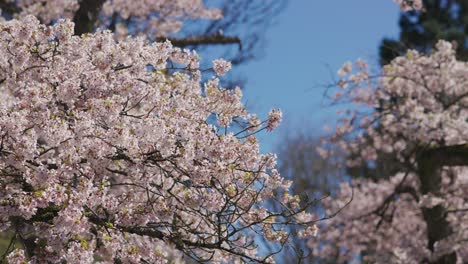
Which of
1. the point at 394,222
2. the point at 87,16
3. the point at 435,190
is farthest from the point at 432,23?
the point at 87,16

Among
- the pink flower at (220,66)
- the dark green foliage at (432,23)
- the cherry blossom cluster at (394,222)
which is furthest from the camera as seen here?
the dark green foliage at (432,23)

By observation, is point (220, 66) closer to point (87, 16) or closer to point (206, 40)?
point (87, 16)

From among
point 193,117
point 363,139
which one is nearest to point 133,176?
point 193,117

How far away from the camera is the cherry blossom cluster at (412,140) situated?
11.2 meters

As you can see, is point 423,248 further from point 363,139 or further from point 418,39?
point 418,39

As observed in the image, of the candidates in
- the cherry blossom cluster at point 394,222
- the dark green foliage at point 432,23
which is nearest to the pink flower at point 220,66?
the cherry blossom cluster at point 394,222

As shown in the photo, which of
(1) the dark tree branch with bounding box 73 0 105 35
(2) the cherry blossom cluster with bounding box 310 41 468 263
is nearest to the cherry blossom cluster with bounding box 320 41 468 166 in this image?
(2) the cherry blossom cluster with bounding box 310 41 468 263

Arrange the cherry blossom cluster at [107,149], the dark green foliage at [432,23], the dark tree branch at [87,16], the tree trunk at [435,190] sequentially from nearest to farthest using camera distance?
the cherry blossom cluster at [107,149], the dark tree branch at [87,16], the tree trunk at [435,190], the dark green foliage at [432,23]

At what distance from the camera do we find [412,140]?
12.6m

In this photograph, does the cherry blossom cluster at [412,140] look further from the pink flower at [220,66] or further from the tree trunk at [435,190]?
the pink flower at [220,66]

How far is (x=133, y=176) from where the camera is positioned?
5613 mm

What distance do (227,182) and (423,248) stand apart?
8.04 m

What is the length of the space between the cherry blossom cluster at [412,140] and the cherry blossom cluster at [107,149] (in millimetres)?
5851

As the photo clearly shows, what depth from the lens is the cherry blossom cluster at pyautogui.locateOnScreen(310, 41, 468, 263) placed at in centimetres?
1116
